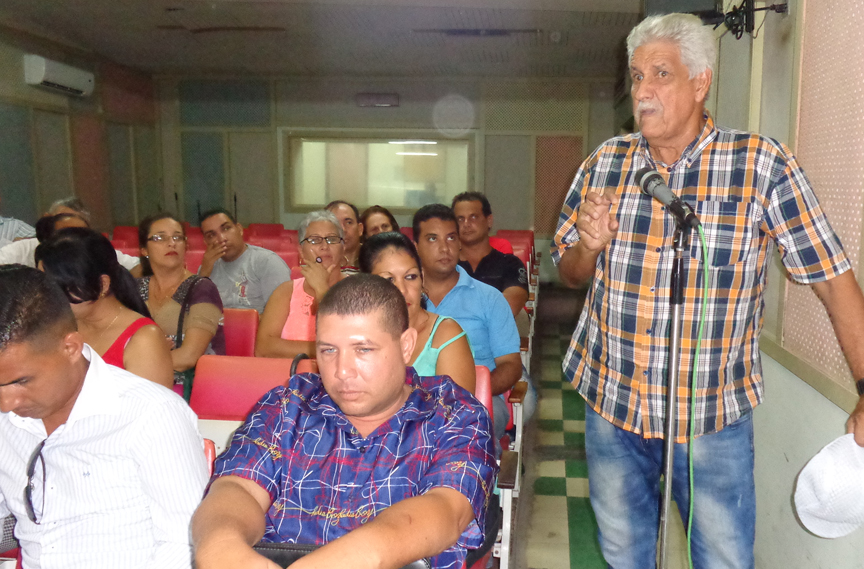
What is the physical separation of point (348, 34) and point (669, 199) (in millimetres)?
7146

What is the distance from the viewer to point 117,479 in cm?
135

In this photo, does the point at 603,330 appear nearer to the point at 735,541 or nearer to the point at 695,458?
the point at 695,458

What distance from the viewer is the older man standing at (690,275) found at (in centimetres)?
145

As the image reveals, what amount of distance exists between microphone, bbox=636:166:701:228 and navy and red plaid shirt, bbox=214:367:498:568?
21.1 inches

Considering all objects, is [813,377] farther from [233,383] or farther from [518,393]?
[233,383]

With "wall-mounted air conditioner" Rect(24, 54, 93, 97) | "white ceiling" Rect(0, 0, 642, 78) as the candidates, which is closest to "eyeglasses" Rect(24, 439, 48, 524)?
"white ceiling" Rect(0, 0, 642, 78)

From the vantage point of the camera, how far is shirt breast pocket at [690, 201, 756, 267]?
1478mm

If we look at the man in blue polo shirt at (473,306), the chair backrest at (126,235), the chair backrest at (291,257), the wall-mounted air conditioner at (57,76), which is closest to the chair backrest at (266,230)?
the chair backrest at (126,235)

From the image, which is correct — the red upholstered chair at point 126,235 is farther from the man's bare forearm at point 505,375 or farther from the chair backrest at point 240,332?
the man's bare forearm at point 505,375

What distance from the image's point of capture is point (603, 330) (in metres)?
1.64

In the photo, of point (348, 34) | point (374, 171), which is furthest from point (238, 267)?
point (374, 171)

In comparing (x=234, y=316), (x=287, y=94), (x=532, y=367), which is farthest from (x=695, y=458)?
(x=287, y=94)

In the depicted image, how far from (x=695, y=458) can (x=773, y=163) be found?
2.26 ft

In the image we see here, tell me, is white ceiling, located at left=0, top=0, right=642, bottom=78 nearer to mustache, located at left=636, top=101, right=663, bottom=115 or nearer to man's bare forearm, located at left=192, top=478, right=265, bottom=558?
mustache, located at left=636, top=101, right=663, bottom=115
